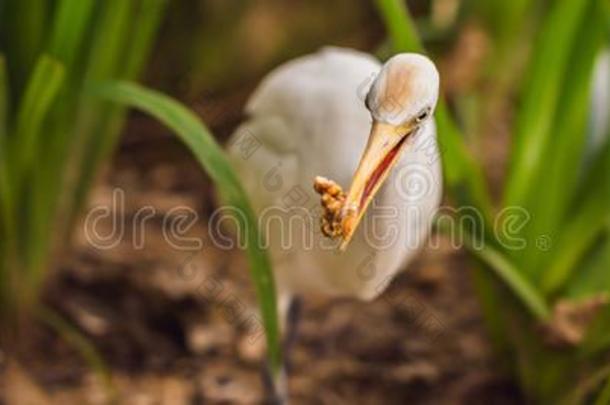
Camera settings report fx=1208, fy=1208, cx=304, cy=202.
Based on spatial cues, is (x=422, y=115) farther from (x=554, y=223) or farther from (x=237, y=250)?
(x=237, y=250)

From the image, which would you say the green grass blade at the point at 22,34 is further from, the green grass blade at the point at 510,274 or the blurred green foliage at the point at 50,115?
the green grass blade at the point at 510,274

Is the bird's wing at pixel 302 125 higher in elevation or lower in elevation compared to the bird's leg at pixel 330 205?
lower

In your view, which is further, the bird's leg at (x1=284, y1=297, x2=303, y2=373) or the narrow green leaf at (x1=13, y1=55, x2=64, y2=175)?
the bird's leg at (x1=284, y1=297, x2=303, y2=373)

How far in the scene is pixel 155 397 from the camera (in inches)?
57.8

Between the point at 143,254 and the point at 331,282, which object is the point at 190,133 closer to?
the point at 331,282

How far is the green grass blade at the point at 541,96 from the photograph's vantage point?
128 centimetres

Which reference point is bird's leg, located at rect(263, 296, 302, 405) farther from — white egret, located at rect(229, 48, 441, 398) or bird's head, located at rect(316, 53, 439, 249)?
bird's head, located at rect(316, 53, 439, 249)

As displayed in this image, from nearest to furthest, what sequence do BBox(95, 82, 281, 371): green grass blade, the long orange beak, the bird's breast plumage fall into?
the long orange beak
BBox(95, 82, 281, 371): green grass blade
the bird's breast plumage

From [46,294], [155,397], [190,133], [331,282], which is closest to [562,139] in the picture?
[331,282]

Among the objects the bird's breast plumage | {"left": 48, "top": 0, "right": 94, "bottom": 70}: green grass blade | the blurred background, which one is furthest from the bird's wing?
{"left": 48, "top": 0, "right": 94, "bottom": 70}: green grass blade

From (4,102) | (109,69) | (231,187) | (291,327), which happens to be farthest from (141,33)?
(291,327)

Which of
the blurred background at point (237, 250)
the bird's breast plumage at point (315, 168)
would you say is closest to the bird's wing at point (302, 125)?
the bird's breast plumage at point (315, 168)

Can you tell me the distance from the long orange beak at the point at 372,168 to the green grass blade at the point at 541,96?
1.27 feet

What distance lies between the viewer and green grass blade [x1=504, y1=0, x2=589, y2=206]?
1.28 metres
